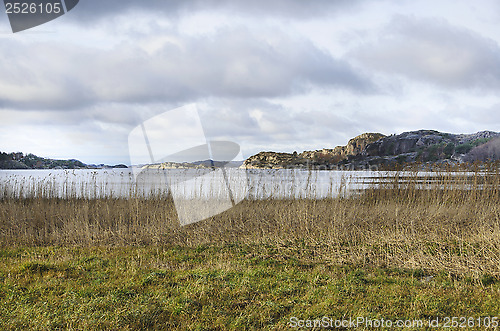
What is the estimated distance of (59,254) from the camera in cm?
882

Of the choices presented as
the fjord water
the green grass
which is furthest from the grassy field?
the fjord water

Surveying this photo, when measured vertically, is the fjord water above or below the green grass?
above

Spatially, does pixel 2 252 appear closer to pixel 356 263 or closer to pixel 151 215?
pixel 151 215

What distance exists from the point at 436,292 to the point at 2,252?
9.65m

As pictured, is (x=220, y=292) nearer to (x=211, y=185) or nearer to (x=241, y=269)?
(x=241, y=269)

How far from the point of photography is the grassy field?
4.93m

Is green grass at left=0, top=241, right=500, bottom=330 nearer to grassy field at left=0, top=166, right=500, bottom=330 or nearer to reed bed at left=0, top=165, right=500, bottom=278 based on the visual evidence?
grassy field at left=0, top=166, right=500, bottom=330

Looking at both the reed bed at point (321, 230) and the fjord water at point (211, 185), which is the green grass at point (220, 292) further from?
the fjord water at point (211, 185)

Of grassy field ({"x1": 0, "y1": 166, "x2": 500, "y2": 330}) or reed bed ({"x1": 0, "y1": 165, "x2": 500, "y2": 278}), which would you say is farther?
reed bed ({"x1": 0, "y1": 165, "x2": 500, "y2": 278})

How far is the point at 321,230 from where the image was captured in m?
10.4

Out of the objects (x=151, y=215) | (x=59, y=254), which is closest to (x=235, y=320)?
(x=59, y=254)

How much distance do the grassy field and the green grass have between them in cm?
2

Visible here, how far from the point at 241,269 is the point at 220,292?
5.60ft

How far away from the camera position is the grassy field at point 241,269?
4934 mm
